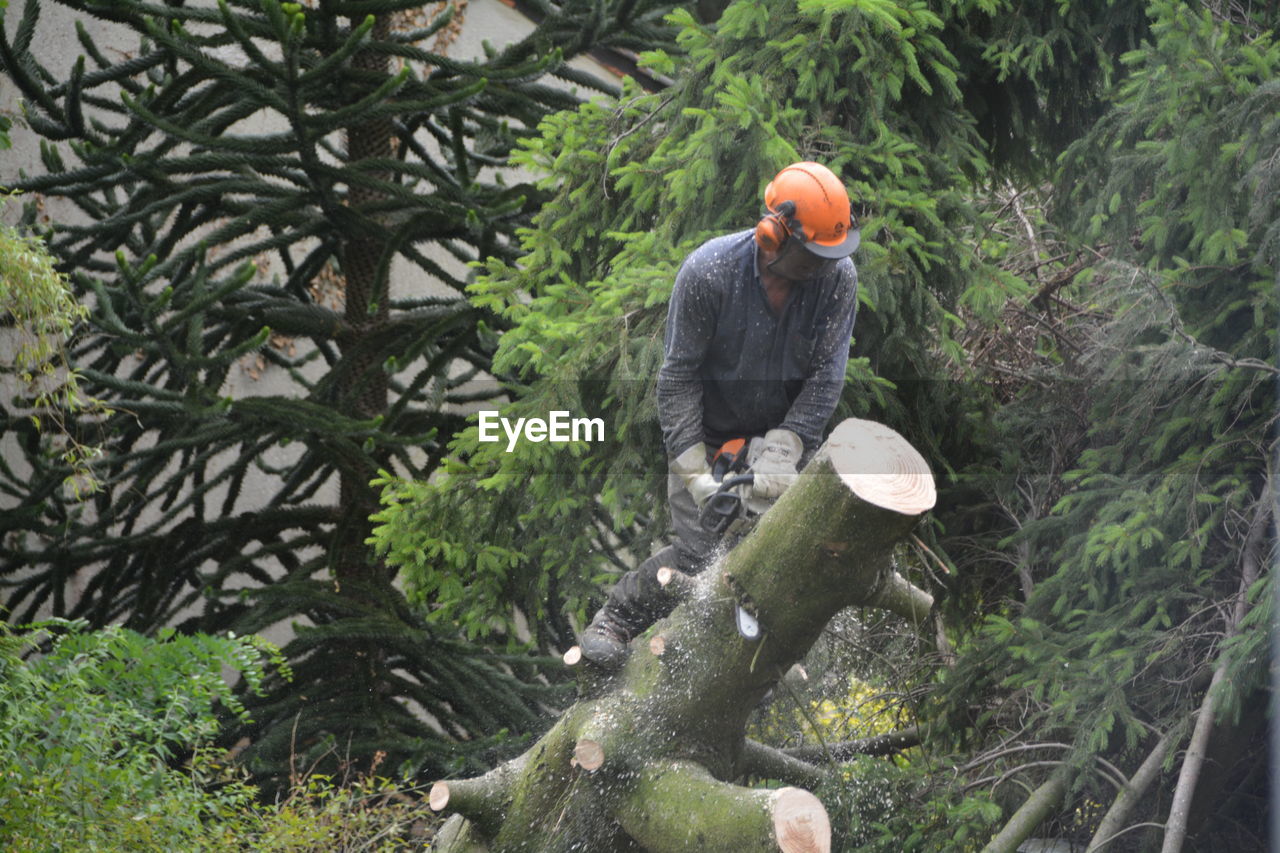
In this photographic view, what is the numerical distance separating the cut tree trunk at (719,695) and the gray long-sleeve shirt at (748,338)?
2.08ft

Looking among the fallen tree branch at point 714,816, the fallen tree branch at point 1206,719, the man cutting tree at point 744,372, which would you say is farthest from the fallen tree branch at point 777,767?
the fallen tree branch at point 1206,719

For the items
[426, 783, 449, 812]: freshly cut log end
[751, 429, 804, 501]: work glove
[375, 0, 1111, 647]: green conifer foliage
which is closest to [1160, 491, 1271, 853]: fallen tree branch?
[375, 0, 1111, 647]: green conifer foliage

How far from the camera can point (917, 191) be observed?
232 inches

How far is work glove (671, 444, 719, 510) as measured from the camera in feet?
13.8

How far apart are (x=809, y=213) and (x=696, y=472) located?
96cm

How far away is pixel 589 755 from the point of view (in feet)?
13.5

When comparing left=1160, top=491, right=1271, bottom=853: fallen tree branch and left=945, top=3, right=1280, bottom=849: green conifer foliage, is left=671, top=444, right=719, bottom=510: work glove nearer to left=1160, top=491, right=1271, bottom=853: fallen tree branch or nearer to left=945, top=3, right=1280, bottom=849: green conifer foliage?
left=945, top=3, right=1280, bottom=849: green conifer foliage

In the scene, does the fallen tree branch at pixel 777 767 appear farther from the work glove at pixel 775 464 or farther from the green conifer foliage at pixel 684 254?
the green conifer foliage at pixel 684 254

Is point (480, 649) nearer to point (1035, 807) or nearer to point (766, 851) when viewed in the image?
point (1035, 807)

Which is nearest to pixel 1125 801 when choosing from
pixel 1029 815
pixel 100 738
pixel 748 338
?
pixel 1029 815

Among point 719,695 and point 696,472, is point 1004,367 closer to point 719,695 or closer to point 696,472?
point 696,472

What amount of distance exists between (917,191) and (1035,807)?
9.17 feet

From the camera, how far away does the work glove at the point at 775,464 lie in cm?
407

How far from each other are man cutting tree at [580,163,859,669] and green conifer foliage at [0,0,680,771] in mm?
2576
